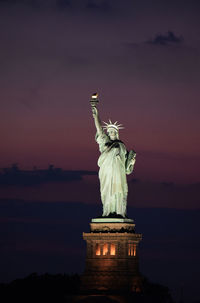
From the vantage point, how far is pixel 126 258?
6550cm

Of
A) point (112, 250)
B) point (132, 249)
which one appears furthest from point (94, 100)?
point (132, 249)

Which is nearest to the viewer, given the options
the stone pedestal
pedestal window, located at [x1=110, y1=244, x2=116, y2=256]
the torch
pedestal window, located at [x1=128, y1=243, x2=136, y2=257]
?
the stone pedestal

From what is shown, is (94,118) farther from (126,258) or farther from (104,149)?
(126,258)

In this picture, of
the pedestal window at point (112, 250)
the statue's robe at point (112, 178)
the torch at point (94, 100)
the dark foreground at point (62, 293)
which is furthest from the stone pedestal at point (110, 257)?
the torch at point (94, 100)

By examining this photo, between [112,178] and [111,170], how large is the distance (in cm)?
53

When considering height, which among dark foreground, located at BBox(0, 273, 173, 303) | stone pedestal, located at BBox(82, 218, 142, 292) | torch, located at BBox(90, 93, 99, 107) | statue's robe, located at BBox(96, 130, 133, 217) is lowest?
dark foreground, located at BBox(0, 273, 173, 303)

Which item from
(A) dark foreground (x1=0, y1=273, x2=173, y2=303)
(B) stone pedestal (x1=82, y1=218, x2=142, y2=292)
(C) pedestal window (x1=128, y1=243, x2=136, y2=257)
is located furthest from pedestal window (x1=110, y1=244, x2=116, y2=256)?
(A) dark foreground (x1=0, y1=273, x2=173, y2=303)

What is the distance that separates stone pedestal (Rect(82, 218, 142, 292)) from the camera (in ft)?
214

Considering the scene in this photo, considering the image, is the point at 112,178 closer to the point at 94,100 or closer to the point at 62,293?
the point at 94,100

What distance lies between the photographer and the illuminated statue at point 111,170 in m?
66.8

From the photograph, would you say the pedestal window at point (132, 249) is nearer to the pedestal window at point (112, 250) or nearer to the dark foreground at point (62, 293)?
the pedestal window at point (112, 250)

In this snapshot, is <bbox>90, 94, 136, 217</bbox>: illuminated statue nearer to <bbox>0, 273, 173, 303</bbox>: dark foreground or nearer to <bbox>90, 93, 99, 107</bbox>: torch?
<bbox>90, 93, 99, 107</bbox>: torch

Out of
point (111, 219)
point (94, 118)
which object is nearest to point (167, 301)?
point (111, 219)

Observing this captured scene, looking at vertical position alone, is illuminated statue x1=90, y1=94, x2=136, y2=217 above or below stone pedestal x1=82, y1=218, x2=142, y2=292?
above
